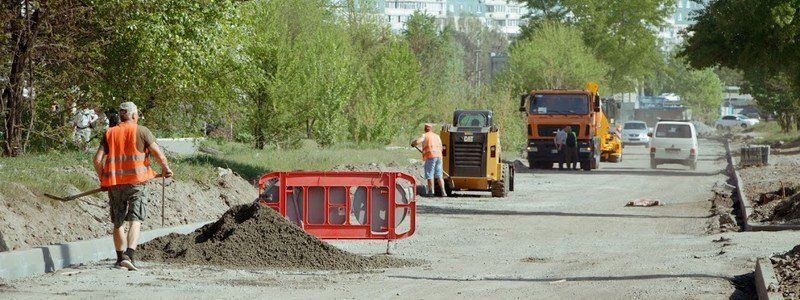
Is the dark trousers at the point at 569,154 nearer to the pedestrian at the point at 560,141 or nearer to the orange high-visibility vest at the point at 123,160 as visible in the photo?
the pedestrian at the point at 560,141

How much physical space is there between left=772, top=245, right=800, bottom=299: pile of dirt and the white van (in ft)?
110

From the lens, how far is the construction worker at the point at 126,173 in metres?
13.3

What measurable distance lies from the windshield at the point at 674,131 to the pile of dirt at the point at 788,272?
34.2m

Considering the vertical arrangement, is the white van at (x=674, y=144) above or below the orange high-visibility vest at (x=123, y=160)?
below

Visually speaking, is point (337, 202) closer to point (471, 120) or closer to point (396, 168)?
point (471, 120)

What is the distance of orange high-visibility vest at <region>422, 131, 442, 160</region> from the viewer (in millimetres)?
28391

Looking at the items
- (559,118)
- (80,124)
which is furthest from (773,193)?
(559,118)

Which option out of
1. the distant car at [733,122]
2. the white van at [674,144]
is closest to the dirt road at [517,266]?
the white van at [674,144]

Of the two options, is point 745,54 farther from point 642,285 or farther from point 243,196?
point 642,285

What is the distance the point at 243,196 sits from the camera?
2323 centimetres

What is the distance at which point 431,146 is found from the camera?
93.2 feet

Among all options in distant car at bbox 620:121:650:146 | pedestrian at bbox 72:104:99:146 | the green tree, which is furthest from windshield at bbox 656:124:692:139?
distant car at bbox 620:121:650:146

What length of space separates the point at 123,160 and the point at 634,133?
70776mm

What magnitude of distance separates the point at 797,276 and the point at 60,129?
50.4 ft
